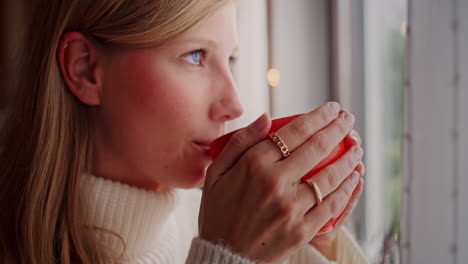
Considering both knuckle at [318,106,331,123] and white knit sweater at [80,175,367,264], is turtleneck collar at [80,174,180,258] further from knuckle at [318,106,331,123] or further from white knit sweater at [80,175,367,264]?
knuckle at [318,106,331,123]

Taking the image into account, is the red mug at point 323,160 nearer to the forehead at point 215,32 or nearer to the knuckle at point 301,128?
the knuckle at point 301,128

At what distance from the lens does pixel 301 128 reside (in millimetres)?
636

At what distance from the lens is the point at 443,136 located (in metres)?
0.77

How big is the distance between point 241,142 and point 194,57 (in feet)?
0.73

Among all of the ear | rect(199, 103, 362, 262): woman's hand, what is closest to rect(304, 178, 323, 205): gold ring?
rect(199, 103, 362, 262): woman's hand

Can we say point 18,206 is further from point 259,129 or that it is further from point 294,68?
point 294,68

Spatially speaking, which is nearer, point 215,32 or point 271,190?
point 271,190

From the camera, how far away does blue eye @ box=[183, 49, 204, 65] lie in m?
0.75

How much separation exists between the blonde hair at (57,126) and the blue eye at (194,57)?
52 millimetres

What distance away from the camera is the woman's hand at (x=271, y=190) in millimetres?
608

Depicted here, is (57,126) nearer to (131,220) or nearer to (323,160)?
(131,220)

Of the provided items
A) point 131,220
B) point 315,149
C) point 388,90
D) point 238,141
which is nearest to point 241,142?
point 238,141

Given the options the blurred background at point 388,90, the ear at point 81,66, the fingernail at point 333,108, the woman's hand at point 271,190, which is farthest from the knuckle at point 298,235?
the ear at point 81,66

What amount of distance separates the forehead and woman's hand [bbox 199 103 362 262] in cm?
21
